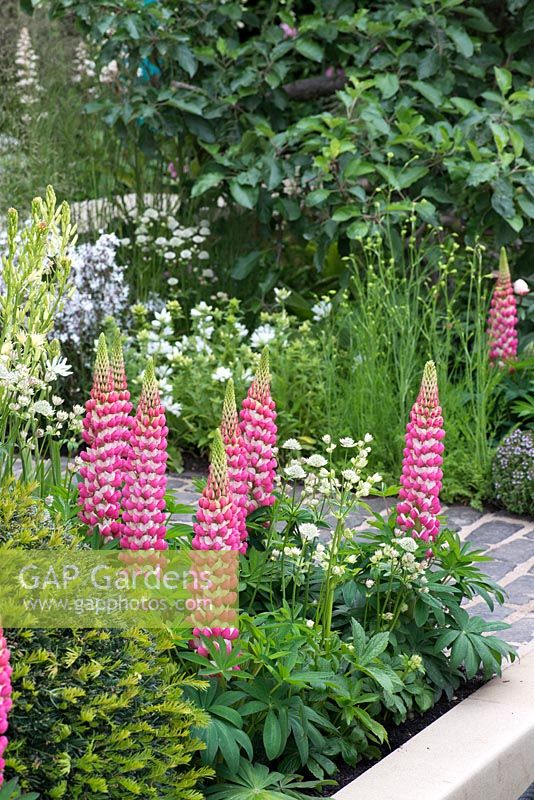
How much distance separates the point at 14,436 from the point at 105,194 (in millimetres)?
3524

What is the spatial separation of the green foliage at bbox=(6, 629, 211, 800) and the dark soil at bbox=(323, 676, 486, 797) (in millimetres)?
427

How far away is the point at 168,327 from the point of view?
206 inches

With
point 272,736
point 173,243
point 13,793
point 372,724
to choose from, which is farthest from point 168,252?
point 13,793

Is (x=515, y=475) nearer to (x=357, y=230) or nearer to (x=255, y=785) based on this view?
(x=357, y=230)

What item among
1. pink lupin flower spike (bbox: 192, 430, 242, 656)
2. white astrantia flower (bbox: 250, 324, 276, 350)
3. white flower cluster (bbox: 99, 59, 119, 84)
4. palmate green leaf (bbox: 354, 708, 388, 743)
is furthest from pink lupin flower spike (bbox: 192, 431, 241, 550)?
white flower cluster (bbox: 99, 59, 119, 84)

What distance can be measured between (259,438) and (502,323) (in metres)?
2.56

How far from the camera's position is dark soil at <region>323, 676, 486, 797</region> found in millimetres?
2602

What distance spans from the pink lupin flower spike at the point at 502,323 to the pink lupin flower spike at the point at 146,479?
2823mm

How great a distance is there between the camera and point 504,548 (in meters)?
4.31

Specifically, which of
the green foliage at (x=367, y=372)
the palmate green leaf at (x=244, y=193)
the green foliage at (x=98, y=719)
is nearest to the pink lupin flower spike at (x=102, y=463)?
the green foliage at (x=98, y=719)

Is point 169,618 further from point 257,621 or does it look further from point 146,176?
point 146,176

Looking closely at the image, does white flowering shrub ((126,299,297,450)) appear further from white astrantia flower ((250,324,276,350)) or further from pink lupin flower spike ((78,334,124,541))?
pink lupin flower spike ((78,334,124,541))

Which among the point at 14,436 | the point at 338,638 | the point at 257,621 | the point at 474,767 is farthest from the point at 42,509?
the point at 474,767

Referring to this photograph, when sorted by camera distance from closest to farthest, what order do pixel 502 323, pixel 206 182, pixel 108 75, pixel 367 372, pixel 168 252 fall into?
pixel 367 372
pixel 502 323
pixel 206 182
pixel 168 252
pixel 108 75
